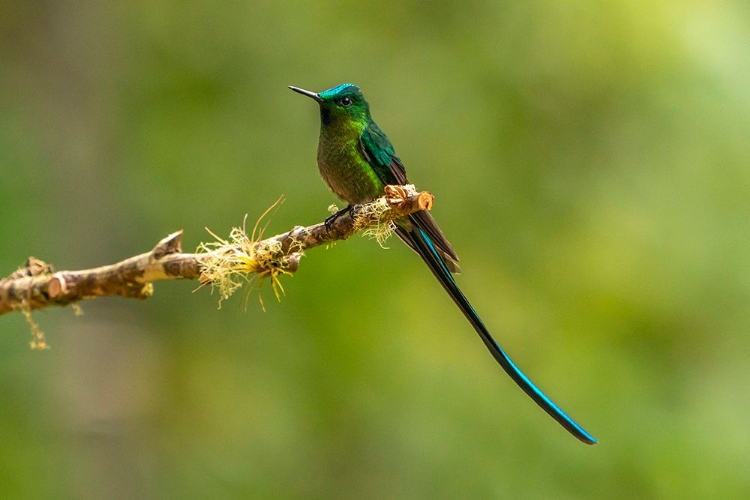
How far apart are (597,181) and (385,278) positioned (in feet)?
4.73

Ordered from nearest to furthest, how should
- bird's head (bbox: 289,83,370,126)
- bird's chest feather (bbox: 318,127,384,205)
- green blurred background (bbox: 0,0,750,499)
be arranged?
bird's chest feather (bbox: 318,127,384,205), bird's head (bbox: 289,83,370,126), green blurred background (bbox: 0,0,750,499)

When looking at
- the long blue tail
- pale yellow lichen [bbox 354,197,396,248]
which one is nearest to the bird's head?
the long blue tail

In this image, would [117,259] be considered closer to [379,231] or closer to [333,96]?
[333,96]

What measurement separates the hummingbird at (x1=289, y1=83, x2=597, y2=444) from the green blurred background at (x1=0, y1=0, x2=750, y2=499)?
1888 mm

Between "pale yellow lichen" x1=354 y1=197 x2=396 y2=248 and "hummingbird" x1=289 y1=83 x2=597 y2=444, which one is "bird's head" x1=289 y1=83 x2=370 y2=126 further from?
"pale yellow lichen" x1=354 y1=197 x2=396 y2=248

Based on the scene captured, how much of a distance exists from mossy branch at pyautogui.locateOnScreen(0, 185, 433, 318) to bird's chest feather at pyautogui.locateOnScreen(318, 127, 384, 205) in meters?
0.29

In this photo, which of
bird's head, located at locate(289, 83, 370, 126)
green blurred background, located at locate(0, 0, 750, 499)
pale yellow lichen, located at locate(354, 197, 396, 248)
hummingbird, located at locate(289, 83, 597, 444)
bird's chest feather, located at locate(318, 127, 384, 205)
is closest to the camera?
pale yellow lichen, located at locate(354, 197, 396, 248)

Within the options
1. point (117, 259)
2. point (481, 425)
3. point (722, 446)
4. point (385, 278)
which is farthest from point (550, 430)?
point (117, 259)

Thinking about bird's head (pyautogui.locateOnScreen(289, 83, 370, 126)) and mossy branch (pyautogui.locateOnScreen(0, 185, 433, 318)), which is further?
bird's head (pyautogui.locateOnScreen(289, 83, 370, 126))

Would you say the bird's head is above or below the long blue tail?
above

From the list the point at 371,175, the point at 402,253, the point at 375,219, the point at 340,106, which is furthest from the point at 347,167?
the point at 402,253

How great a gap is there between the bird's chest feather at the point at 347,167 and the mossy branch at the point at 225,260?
0.95 ft

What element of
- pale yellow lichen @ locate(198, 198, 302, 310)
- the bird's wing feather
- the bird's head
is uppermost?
the bird's head

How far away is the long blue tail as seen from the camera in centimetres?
259
